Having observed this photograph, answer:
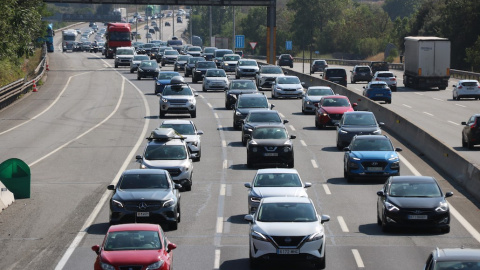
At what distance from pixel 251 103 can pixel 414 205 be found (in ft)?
77.4

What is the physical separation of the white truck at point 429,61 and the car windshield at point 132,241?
56.5 meters

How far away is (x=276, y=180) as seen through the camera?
82.9 feet

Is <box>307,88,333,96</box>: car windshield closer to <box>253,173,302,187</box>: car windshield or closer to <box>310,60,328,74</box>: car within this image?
<box>253,173,302,187</box>: car windshield

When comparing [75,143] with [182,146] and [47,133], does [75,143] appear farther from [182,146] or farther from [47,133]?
[182,146]

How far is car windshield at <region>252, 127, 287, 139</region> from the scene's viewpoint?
34.8m

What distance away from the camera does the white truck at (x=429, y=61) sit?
71812 mm

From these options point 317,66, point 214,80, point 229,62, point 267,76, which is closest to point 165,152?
point 214,80

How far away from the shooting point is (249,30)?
576 ft

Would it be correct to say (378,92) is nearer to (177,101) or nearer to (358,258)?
(177,101)

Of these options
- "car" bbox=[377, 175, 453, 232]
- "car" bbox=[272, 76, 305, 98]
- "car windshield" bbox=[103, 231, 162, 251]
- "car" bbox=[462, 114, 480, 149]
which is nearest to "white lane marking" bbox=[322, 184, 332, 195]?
"car" bbox=[377, 175, 453, 232]

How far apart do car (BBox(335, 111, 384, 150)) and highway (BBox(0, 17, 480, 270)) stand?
69 cm

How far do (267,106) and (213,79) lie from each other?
22093 millimetres

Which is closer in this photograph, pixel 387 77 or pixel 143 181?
pixel 143 181

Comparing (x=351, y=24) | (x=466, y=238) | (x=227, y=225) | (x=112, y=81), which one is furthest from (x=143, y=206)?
(x=351, y=24)
